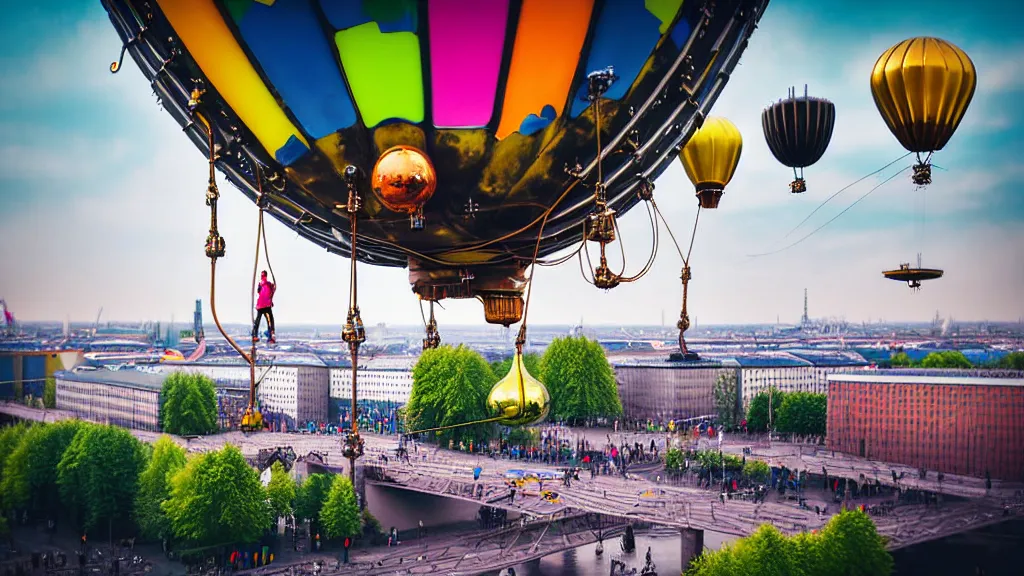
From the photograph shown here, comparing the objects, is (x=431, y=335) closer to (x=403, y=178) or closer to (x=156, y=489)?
(x=403, y=178)

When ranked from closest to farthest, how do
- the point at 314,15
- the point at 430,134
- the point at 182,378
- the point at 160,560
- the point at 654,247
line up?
1. the point at 314,15
2. the point at 430,134
3. the point at 654,247
4. the point at 160,560
5. the point at 182,378

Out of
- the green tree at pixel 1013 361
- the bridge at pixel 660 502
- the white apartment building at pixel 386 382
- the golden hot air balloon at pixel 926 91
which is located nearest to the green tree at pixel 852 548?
the bridge at pixel 660 502

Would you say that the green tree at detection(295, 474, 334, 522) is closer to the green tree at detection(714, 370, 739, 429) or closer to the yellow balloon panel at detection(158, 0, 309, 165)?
the yellow balloon panel at detection(158, 0, 309, 165)

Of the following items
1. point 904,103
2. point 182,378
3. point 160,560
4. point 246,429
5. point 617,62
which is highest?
point 904,103

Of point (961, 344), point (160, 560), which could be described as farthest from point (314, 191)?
point (961, 344)

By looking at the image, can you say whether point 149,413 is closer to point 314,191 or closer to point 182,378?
point 182,378

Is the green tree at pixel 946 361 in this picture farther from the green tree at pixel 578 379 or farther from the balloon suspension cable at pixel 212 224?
the balloon suspension cable at pixel 212 224
